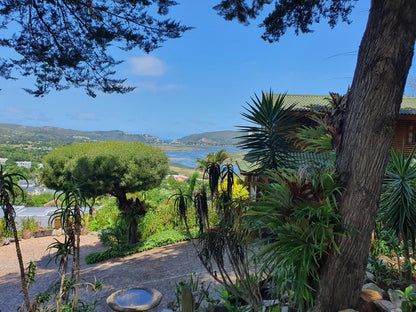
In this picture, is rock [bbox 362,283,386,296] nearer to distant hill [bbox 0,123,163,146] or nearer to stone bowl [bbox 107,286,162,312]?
stone bowl [bbox 107,286,162,312]

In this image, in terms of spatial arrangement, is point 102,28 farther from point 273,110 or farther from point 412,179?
point 412,179

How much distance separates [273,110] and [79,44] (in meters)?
3.64

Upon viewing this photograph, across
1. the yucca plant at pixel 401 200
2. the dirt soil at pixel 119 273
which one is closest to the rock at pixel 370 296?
the yucca plant at pixel 401 200

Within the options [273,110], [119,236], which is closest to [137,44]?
[273,110]

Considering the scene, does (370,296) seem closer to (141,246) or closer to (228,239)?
(228,239)

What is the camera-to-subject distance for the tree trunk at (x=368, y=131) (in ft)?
7.84

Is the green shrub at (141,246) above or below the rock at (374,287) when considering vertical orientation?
below

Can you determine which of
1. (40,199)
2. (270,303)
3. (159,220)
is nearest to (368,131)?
(270,303)

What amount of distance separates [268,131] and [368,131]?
1.31 meters

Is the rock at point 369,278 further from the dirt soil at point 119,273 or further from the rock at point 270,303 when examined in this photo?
the dirt soil at point 119,273

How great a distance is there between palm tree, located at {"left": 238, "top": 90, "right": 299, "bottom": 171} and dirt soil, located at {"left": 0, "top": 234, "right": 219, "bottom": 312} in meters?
3.29

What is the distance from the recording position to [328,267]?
8.35 feet

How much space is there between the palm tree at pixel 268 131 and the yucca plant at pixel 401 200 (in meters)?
1.21

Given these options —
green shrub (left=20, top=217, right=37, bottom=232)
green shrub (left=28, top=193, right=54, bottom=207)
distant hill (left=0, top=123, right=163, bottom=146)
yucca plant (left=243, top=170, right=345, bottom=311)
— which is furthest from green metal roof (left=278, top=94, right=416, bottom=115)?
green shrub (left=28, top=193, right=54, bottom=207)
